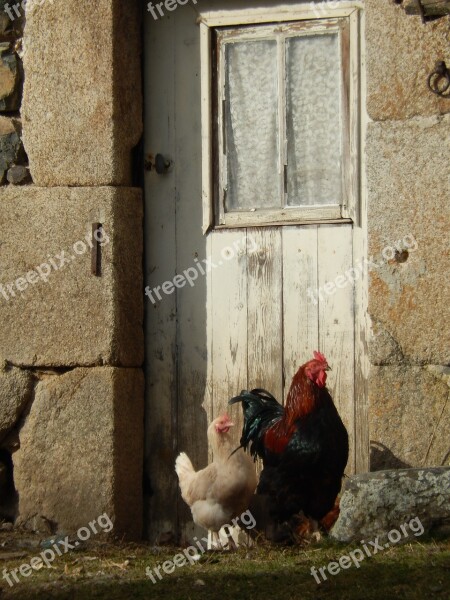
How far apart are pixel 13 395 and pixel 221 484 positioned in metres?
1.18

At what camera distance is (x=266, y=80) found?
19.8 feet

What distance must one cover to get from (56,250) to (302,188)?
130 cm

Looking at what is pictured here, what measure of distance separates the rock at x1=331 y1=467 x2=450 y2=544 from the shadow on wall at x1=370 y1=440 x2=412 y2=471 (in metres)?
0.38

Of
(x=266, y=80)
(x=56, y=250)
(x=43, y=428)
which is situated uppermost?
(x=266, y=80)

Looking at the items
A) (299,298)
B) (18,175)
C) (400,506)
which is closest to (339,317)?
(299,298)

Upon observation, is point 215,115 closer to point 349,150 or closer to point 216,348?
point 349,150

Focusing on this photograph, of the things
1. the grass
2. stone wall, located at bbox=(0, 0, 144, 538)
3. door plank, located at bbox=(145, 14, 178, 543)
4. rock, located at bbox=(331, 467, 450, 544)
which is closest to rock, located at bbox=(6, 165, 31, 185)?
stone wall, located at bbox=(0, 0, 144, 538)

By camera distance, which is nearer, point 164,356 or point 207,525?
point 207,525

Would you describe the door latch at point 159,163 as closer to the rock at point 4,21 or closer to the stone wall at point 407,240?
the rock at point 4,21

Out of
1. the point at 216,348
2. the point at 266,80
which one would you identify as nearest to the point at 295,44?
the point at 266,80

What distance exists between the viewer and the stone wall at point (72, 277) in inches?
230

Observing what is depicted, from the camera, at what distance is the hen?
564 cm

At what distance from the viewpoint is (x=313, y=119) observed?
234 inches

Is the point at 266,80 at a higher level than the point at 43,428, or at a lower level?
higher
